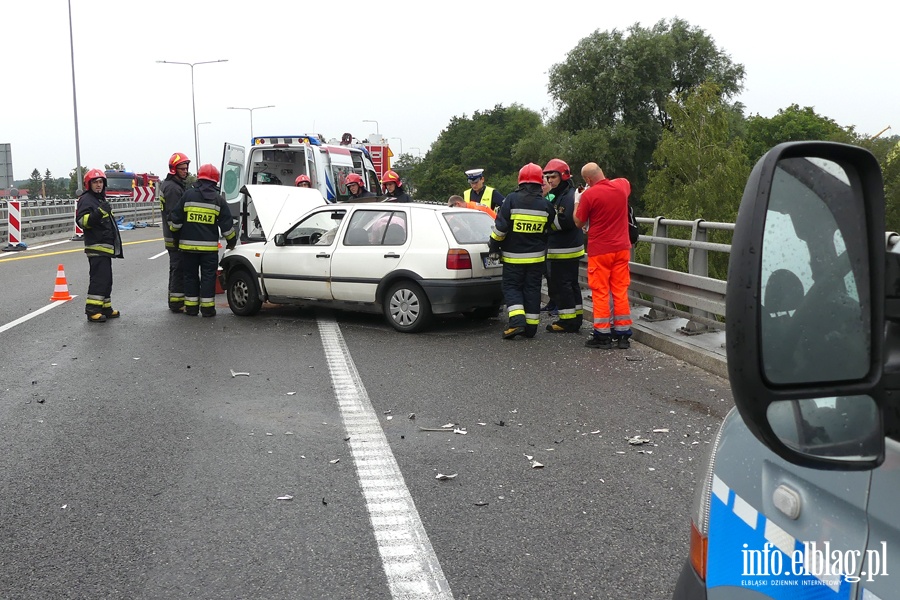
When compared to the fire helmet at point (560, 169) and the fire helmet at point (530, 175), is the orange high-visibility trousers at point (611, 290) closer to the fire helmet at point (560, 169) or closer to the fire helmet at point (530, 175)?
the fire helmet at point (530, 175)

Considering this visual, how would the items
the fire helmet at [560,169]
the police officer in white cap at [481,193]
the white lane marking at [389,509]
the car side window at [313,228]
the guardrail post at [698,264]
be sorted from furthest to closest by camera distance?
the police officer in white cap at [481,193] < the car side window at [313,228] < the fire helmet at [560,169] < the guardrail post at [698,264] < the white lane marking at [389,509]

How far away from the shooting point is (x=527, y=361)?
8.77 m

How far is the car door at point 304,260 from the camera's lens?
11250 mm

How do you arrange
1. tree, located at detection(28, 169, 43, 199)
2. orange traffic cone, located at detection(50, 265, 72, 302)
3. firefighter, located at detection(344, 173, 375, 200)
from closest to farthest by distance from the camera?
1. orange traffic cone, located at detection(50, 265, 72, 302)
2. firefighter, located at detection(344, 173, 375, 200)
3. tree, located at detection(28, 169, 43, 199)

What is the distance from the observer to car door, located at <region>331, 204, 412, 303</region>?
10.7 m

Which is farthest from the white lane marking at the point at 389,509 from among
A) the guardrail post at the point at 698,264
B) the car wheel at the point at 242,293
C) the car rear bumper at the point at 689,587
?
the car wheel at the point at 242,293

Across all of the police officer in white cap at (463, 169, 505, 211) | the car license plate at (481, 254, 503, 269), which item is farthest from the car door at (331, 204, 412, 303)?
the police officer in white cap at (463, 169, 505, 211)

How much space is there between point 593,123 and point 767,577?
187 ft

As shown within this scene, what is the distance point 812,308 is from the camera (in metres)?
1.33

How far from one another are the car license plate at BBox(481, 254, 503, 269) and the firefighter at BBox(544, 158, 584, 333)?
2.10 feet

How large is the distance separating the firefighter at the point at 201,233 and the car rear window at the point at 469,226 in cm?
320

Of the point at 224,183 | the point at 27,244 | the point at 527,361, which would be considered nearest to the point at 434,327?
the point at 527,361

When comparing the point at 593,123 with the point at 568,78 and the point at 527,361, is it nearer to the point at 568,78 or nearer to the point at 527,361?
the point at 568,78

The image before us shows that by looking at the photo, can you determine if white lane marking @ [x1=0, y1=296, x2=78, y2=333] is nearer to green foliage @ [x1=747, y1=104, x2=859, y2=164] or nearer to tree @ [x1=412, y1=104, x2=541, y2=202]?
green foliage @ [x1=747, y1=104, x2=859, y2=164]
